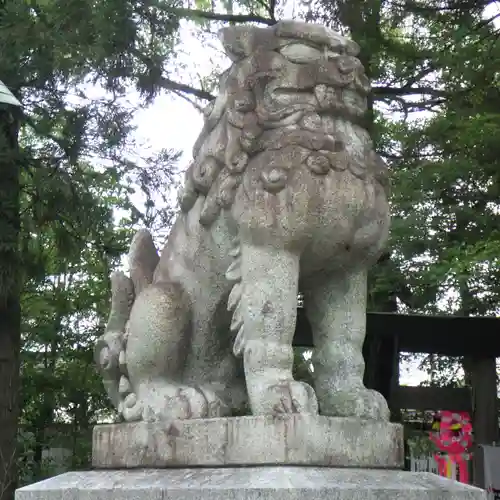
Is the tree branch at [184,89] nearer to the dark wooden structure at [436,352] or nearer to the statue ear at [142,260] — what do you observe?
the dark wooden structure at [436,352]

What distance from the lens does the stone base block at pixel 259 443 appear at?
2.47m

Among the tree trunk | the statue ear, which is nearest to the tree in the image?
the tree trunk

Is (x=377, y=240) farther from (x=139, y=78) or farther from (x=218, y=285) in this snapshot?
(x=139, y=78)

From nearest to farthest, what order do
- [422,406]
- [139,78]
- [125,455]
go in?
[125,455]
[139,78]
[422,406]

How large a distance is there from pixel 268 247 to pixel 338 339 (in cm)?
43

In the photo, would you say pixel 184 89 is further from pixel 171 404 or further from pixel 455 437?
pixel 171 404

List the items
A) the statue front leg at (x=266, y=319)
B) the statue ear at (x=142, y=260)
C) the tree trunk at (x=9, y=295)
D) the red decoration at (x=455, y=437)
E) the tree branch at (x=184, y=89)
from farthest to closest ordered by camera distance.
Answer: the red decoration at (x=455, y=437) → the tree branch at (x=184, y=89) → the tree trunk at (x=9, y=295) → the statue ear at (x=142, y=260) → the statue front leg at (x=266, y=319)

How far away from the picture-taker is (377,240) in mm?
2879

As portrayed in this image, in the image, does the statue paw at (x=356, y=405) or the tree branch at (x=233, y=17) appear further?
the tree branch at (x=233, y=17)

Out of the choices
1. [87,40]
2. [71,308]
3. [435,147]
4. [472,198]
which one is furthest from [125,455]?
[71,308]

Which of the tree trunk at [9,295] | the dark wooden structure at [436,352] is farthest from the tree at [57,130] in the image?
the dark wooden structure at [436,352]

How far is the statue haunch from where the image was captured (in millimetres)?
2697

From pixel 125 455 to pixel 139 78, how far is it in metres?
5.92

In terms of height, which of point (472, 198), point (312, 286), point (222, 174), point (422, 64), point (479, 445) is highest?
point (422, 64)
